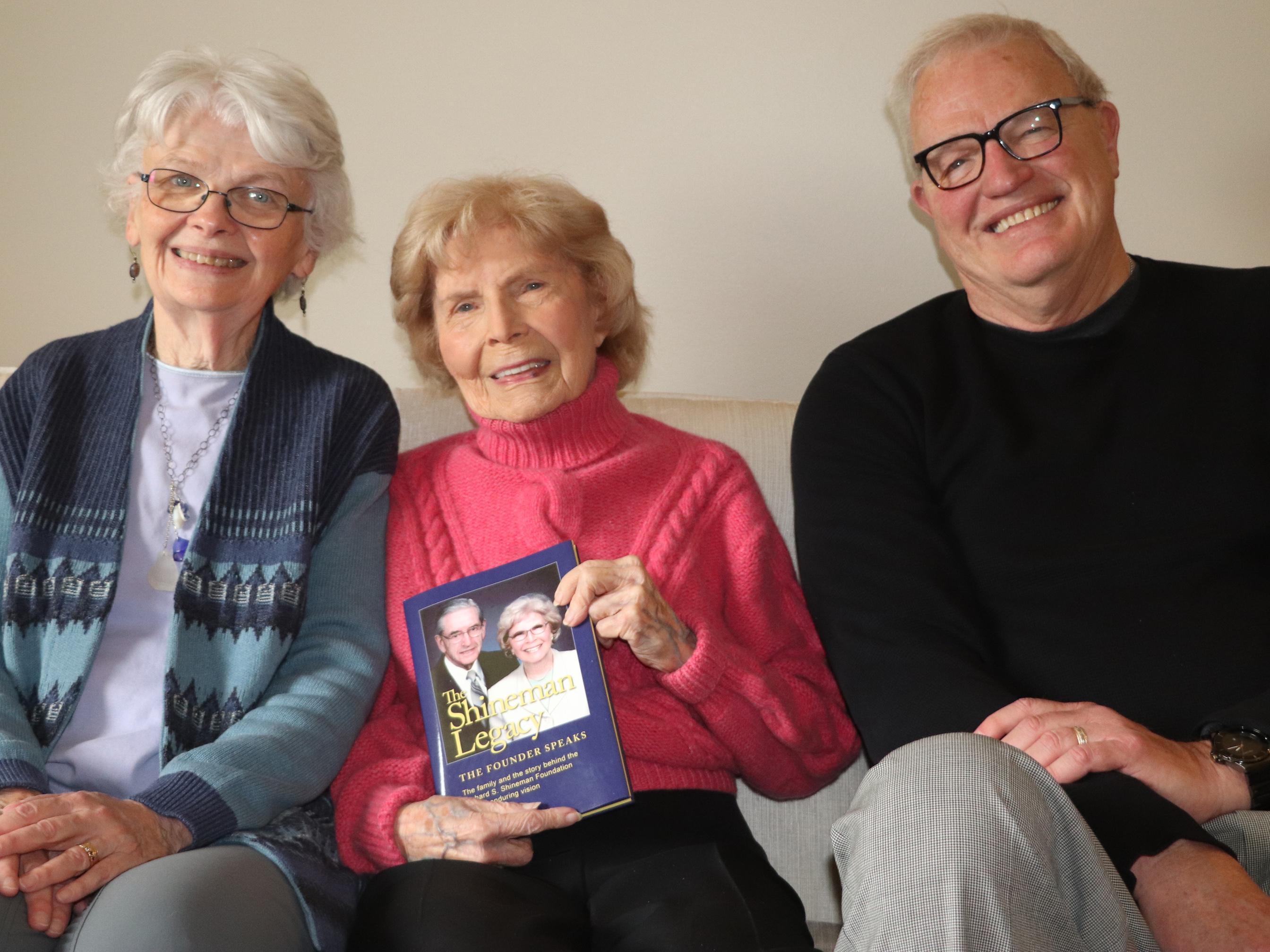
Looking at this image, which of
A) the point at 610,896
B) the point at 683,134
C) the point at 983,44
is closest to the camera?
the point at 610,896

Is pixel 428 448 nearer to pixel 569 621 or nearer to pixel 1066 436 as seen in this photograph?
pixel 569 621

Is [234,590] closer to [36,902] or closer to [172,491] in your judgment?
[172,491]

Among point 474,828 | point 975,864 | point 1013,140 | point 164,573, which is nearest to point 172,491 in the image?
point 164,573

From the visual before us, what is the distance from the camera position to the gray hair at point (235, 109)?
179 centimetres

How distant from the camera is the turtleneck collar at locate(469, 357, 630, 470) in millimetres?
1856

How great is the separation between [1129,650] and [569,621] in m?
0.73

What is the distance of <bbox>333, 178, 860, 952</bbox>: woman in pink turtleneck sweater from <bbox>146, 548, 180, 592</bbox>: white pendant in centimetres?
30

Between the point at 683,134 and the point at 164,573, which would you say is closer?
the point at 164,573

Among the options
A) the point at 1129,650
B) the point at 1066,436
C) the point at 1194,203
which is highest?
the point at 1194,203

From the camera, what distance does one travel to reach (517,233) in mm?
1874

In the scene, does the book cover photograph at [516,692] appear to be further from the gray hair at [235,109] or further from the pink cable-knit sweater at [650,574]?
the gray hair at [235,109]

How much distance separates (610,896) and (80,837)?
2.02 ft

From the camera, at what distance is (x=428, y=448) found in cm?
199

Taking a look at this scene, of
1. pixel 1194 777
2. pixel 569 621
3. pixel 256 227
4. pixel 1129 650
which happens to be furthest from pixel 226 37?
pixel 1194 777
